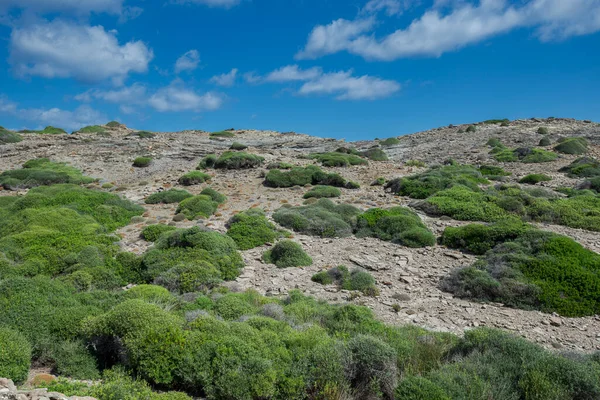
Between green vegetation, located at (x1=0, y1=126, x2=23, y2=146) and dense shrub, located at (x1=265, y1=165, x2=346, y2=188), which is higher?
green vegetation, located at (x1=0, y1=126, x2=23, y2=146)

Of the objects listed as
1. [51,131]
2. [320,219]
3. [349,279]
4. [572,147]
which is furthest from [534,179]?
[51,131]

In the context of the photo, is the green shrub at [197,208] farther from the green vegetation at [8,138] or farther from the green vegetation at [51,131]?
the green vegetation at [51,131]

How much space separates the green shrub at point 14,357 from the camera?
543 cm

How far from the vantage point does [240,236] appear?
48.1ft

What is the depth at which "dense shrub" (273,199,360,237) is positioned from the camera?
1574 centimetres

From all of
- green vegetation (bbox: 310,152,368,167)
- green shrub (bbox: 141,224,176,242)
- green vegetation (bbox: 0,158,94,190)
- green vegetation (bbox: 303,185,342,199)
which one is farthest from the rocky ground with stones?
green vegetation (bbox: 0,158,94,190)

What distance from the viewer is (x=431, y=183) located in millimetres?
21766

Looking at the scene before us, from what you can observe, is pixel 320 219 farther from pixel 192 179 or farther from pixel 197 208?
pixel 192 179

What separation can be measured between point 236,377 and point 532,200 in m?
16.9

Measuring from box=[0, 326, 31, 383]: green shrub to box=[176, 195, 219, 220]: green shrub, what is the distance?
11.6 meters

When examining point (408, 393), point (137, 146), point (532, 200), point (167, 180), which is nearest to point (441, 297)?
point (408, 393)

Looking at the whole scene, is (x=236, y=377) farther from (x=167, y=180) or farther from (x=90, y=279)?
(x=167, y=180)

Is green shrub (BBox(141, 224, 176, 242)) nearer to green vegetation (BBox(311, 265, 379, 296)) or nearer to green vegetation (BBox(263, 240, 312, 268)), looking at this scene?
green vegetation (BBox(263, 240, 312, 268))

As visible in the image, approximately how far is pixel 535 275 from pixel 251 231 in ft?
31.7
